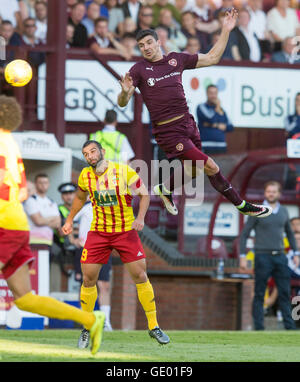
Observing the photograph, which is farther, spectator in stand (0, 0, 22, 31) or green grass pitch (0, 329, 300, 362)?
spectator in stand (0, 0, 22, 31)

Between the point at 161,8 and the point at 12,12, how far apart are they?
282 centimetres

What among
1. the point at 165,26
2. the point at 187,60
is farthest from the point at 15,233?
the point at 165,26

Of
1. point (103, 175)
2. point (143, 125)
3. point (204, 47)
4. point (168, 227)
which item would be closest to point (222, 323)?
point (168, 227)

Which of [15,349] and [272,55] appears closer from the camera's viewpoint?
[15,349]

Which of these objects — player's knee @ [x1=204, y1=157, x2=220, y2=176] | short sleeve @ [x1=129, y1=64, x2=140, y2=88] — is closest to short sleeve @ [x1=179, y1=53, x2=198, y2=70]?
short sleeve @ [x1=129, y1=64, x2=140, y2=88]

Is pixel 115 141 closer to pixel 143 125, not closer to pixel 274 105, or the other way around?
pixel 143 125

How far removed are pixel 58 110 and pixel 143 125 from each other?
1.65 meters

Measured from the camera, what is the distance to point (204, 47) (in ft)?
67.3

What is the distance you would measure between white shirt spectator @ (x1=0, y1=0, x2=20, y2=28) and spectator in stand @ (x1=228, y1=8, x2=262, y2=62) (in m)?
3.90

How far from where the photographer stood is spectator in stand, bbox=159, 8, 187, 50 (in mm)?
20406

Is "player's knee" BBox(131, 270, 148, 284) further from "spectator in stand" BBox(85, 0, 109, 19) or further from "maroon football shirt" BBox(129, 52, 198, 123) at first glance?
"spectator in stand" BBox(85, 0, 109, 19)

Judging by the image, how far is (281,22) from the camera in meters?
21.8

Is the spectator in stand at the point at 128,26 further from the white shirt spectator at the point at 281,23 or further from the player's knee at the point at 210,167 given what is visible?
the player's knee at the point at 210,167

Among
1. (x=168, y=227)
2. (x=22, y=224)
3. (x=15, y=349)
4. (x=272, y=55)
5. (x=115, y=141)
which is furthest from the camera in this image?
(x=272, y=55)
